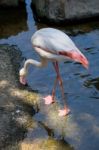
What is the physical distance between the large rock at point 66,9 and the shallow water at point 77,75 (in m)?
0.16

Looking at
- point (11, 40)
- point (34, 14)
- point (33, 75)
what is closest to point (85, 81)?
point (33, 75)

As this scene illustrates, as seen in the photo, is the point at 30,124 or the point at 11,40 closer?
the point at 30,124

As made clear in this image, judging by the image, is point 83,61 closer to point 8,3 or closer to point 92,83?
point 92,83

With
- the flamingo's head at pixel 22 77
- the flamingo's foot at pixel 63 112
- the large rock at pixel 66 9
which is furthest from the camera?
the large rock at pixel 66 9

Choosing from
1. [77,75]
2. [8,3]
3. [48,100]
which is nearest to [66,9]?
[8,3]

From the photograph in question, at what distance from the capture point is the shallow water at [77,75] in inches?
183

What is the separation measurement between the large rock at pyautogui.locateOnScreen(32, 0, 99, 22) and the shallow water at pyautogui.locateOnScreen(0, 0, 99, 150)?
0.16 meters

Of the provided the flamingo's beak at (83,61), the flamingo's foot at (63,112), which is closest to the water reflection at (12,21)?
the flamingo's foot at (63,112)

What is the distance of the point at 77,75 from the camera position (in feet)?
18.3

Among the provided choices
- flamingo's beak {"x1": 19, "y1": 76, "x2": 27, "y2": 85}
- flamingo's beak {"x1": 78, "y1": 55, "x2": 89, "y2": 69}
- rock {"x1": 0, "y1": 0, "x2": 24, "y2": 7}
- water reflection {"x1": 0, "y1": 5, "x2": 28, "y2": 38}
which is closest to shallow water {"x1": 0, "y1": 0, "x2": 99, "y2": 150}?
water reflection {"x1": 0, "y1": 5, "x2": 28, "y2": 38}

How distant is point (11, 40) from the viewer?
265 inches

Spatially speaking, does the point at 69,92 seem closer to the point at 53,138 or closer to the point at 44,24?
the point at 53,138

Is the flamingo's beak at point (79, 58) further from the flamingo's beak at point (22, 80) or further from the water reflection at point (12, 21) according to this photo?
the water reflection at point (12, 21)

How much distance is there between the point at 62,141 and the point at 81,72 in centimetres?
137
